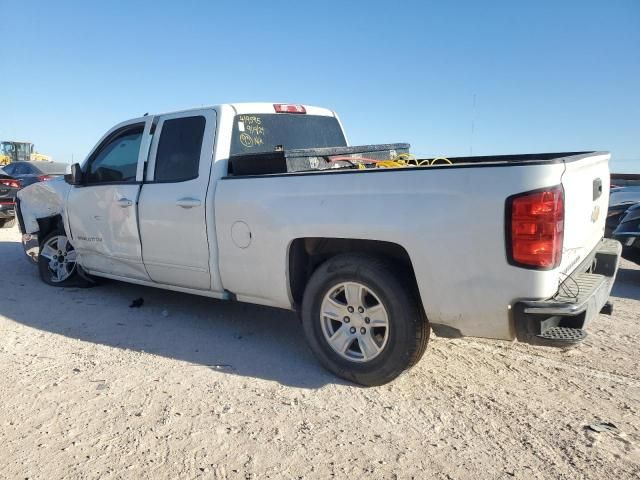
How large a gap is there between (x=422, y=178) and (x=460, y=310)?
0.83 meters

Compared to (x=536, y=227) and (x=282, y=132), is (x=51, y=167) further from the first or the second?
(x=536, y=227)

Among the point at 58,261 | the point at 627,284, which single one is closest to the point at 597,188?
the point at 627,284

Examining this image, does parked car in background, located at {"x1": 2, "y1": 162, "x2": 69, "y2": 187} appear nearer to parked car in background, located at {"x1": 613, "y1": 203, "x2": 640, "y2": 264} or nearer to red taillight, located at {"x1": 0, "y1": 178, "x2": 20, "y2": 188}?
red taillight, located at {"x1": 0, "y1": 178, "x2": 20, "y2": 188}

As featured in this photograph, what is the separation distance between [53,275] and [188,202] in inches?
116

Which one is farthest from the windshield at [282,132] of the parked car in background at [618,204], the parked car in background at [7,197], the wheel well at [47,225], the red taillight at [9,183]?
the red taillight at [9,183]

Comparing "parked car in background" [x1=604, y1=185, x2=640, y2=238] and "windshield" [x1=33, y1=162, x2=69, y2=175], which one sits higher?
"windshield" [x1=33, y1=162, x2=69, y2=175]

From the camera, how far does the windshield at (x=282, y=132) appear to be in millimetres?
4461

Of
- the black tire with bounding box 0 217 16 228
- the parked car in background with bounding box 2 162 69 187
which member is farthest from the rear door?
the parked car in background with bounding box 2 162 69 187

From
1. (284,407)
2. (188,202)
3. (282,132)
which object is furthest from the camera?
(282,132)

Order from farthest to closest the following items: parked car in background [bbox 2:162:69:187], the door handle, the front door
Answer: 1. parked car in background [bbox 2:162:69:187]
2. the front door
3. the door handle

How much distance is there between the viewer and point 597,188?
3.53 meters

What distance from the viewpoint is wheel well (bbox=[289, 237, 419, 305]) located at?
3.33m

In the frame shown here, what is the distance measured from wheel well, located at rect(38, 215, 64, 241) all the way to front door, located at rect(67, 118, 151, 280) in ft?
1.99

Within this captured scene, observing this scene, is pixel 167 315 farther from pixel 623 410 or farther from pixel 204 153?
pixel 623 410
